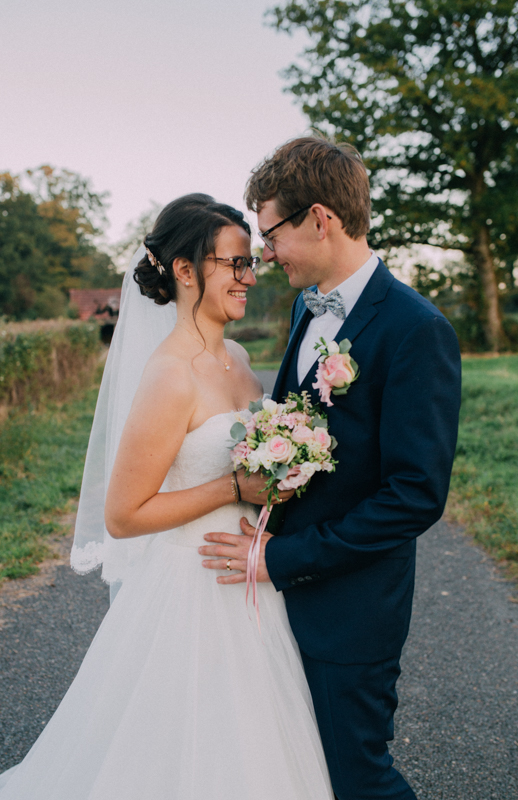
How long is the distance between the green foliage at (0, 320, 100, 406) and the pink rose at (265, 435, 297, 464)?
30.3 feet

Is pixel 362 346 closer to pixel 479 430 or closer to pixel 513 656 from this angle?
pixel 513 656

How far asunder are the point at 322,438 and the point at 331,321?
1.96 ft

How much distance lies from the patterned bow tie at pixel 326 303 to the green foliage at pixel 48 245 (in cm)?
4900

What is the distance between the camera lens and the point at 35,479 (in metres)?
7.19

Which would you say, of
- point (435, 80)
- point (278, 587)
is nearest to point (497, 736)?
point (278, 587)

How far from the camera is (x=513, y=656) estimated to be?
372cm

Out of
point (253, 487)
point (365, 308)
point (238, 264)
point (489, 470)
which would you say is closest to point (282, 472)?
point (253, 487)

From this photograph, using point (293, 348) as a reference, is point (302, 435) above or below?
below

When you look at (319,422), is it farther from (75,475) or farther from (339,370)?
(75,475)

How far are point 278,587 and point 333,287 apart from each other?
1106 millimetres

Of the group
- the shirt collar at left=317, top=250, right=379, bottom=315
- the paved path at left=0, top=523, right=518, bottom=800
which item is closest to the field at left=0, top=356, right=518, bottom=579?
the paved path at left=0, top=523, right=518, bottom=800

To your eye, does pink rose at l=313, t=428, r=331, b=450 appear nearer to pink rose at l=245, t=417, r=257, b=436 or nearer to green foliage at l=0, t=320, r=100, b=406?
pink rose at l=245, t=417, r=257, b=436

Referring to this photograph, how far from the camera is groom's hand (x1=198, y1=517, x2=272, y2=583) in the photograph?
1.99 m

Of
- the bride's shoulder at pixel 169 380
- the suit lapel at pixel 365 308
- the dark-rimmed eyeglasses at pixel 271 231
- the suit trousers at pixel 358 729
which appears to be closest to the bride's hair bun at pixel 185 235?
the dark-rimmed eyeglasses at pixel 271 231
